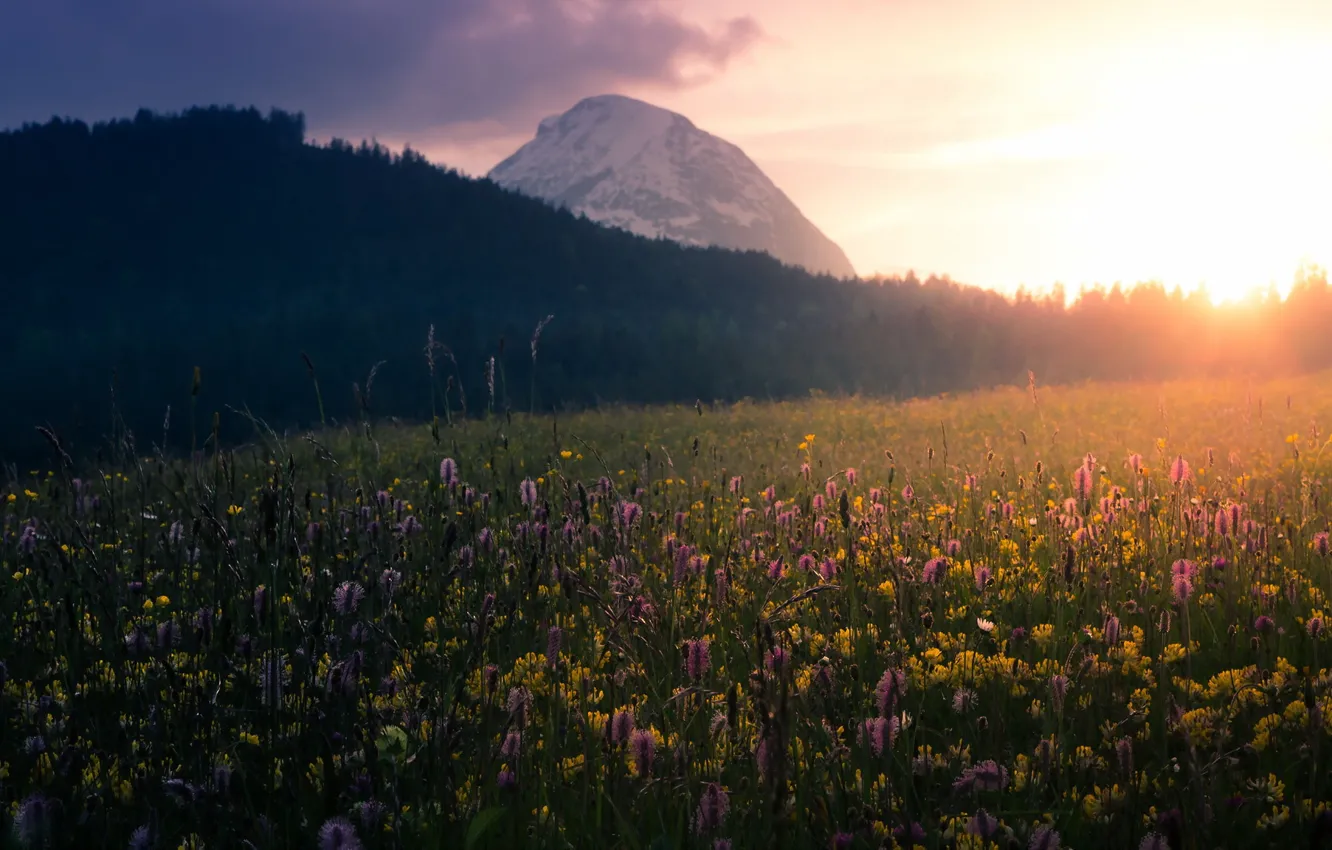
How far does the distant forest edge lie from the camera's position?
229 feet

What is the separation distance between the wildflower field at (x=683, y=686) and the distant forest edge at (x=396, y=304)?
197 ft

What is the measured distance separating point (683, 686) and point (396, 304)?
111541 millimetres

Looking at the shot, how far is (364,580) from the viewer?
4238mm

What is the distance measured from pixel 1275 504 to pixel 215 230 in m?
149

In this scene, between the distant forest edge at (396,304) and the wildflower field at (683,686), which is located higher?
the distant forest edge at (396,304)

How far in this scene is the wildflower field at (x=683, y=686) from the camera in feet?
7.10

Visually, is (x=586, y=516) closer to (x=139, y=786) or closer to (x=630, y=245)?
(x=139, y=786)

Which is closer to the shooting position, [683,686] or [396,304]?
[683,686]

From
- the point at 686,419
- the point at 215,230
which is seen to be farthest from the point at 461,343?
the point at 215,230

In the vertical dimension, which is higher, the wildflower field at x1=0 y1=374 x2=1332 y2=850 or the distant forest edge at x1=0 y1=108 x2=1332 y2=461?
the distant forest edge at x1=0 y1=108 x2=1332 y2=461

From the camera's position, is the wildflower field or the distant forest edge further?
the distant forest edge

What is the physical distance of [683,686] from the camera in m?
3.03

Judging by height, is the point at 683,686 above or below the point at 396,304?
below

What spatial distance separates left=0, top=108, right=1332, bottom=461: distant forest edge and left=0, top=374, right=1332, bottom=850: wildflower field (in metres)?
60.1
